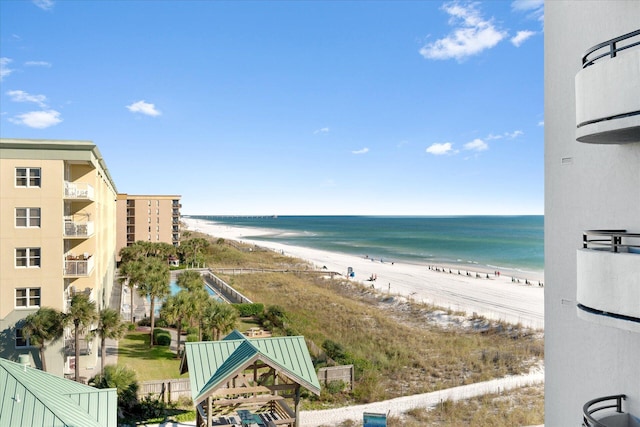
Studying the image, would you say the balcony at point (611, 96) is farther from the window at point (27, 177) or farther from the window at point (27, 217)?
the window at point (27, 217)

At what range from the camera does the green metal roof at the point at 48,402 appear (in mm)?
10172

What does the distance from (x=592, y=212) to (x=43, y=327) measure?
2260 centimetres

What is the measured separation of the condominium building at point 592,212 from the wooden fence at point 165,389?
15.3 meters

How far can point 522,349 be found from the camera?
Answer: 29.3 m

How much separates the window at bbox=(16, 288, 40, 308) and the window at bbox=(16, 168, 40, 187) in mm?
5062

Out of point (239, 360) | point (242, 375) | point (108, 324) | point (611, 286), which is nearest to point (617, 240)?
point (611, 286)

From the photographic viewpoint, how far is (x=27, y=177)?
22.9m

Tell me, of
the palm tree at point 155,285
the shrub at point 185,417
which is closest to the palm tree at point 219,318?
the shrub at point 185,417

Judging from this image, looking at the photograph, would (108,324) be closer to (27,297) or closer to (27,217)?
(27,297)

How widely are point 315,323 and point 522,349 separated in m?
13.9

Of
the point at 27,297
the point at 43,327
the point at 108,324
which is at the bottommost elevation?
the point at 108,324

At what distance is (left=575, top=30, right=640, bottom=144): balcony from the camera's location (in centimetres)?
584

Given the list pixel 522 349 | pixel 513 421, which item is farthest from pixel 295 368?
pixel 522 349

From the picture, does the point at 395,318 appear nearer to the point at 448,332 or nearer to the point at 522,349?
the point at 448,332
